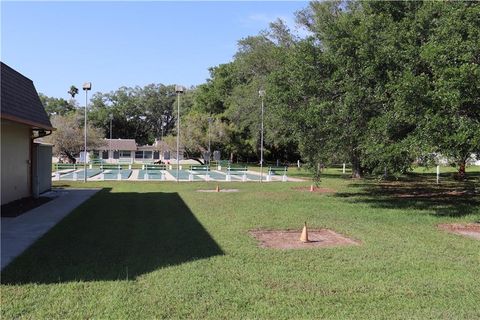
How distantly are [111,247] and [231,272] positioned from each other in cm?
281

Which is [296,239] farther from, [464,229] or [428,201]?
[428,201]

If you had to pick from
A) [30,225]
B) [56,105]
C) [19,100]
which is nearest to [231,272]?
[30,225]

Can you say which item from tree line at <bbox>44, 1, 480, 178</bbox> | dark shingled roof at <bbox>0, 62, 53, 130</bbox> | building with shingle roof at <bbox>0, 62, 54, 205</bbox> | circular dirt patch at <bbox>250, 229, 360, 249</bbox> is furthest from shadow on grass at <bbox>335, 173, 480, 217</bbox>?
building with shingle roof at <bbox>0, 62, 54, 205</bbox>

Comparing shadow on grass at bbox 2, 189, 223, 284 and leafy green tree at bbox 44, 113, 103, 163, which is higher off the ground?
leafy green tree at bbox 44, 113, 103, 163

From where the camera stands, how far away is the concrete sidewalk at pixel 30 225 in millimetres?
8537

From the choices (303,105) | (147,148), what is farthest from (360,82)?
(147,148)

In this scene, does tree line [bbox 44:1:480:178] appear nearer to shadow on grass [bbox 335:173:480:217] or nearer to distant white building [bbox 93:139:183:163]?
shadow on grass [bbox 335:173:480:217]

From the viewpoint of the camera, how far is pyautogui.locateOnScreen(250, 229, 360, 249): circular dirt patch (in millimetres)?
9641

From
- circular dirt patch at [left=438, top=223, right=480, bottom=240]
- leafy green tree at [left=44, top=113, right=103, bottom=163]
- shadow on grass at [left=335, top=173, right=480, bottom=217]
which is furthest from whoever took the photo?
leafy green tree at [left=44, top=113, right=103, bottom=163]

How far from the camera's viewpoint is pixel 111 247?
887cm

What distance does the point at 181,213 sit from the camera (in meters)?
14.2

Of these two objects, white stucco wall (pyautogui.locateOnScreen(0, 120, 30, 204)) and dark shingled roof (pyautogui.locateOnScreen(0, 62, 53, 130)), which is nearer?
dark shingled roof (pyautogui.locateOnScreen(0, 62, 53, 130))

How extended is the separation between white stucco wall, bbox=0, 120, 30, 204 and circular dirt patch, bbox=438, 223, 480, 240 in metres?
12.2

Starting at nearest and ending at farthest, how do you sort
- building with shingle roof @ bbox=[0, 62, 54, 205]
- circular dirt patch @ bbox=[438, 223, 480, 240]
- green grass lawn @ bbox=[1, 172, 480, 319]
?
green grass lawn @ bbox=[1, 172, 480, 319] → circular dirt patch @ bbox=[438, 223, 480, 240] → building with shingle roof @ bbox=[0, 62, 54, 205]
